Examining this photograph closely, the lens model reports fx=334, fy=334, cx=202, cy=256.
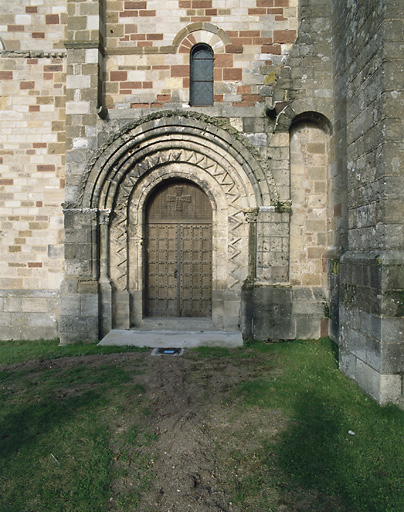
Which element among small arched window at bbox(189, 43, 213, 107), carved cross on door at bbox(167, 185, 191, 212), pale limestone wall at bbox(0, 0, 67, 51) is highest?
pale limestone wall at bbox(0, 0, 67, 51)

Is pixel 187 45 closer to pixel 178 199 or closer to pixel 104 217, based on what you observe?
pixel 178 199

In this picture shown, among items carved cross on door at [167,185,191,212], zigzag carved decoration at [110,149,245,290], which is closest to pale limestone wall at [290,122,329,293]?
zigzag carved decoration at [110,149,245,290]

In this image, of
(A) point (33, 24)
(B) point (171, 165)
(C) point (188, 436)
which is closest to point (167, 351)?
(C) point (188, 436)

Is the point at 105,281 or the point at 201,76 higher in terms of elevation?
the point at 201,76

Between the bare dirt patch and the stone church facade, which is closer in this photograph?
the bare dirt patch

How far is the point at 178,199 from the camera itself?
255 inches

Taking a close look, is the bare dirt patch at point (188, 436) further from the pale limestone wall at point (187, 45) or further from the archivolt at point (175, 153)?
the pale limestone wall at point (187, 45)

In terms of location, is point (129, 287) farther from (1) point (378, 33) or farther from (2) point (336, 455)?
(1) point (378, 33)

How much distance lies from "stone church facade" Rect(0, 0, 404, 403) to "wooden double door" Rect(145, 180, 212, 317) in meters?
0.02

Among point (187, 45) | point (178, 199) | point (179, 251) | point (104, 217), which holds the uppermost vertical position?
point (187, 45)

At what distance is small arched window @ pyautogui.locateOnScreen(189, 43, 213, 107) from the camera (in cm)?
621

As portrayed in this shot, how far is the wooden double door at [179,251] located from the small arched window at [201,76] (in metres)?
1.58

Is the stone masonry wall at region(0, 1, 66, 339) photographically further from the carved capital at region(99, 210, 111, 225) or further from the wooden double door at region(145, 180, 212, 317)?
the wooden double door at region(145, 180, 212, 317)

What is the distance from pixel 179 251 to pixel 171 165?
1.62 m
